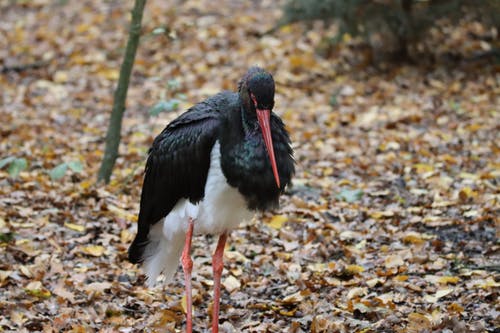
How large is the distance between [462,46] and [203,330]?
7.41m

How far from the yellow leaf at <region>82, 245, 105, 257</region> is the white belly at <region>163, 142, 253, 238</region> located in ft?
4.01

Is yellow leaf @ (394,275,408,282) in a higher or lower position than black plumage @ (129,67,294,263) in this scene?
lower

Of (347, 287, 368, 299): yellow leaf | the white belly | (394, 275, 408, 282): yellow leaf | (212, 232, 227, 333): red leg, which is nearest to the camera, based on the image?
the white belly

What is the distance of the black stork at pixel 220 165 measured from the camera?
3.98 metres

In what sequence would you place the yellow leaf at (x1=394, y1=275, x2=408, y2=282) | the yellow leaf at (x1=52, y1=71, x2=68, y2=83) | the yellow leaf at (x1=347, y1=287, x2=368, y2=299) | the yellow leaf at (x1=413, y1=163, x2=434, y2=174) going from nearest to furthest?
the yellow leaf at (x1=347, y1=287, x2=368, y2=299) → the yellow leaf at (x1=394, y1=275, x2=408, y2=282) → the yellow leaf at (x1=413, y1=163, x2=434, y2=174) → the yellow leaf at (x1=52, y1=71, x2=68, y2=83)

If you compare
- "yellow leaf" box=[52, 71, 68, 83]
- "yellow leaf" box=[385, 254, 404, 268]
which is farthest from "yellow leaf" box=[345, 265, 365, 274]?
"yellow leaf" box=[52, 71, 68, 83]

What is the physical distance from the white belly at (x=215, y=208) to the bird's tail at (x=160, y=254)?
332mm

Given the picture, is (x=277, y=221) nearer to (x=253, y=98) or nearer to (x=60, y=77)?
(x=253, y=98)

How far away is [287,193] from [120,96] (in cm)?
170

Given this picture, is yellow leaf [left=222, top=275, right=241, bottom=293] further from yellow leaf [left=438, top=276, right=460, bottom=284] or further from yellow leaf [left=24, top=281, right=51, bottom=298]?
yellow leaf [left=438, top=276, right=460, bottom=284]

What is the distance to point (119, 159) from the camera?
25.8ft

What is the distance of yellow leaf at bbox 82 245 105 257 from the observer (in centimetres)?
551

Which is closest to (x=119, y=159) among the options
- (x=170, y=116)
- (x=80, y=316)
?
(x=170, y=116)

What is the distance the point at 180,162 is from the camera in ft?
13.9
